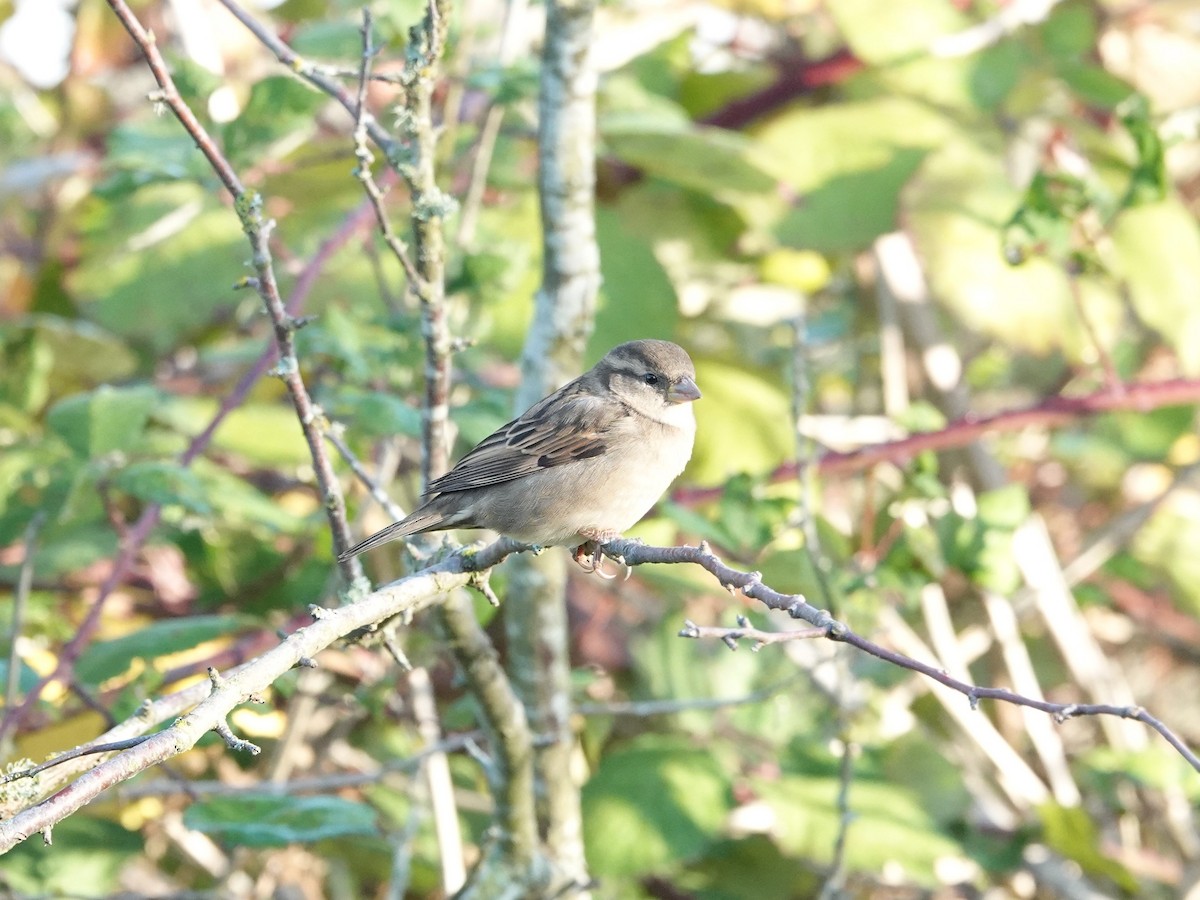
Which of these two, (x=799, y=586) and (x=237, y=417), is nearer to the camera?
(x=799, y=586)

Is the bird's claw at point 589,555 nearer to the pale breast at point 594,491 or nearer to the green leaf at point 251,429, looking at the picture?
the pale breast at point 594,491

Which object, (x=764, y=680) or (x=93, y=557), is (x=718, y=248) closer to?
(x=764, y=680)

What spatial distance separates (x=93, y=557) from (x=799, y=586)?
6.11 ft

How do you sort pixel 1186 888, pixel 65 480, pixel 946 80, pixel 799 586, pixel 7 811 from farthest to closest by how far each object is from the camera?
pixel 946 80 → pixel 1186 888 → pixel 799 586 → pixel 65 480 → pixel 7 811

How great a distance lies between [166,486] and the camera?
282cm

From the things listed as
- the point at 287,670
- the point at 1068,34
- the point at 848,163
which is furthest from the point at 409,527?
the point at 1068,34

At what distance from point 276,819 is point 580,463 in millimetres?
1031

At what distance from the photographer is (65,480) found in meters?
3.09

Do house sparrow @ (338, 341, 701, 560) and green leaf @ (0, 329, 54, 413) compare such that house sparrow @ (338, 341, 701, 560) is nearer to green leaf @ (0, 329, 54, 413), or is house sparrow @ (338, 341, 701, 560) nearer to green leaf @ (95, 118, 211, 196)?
green leaf @ (95, 118, 211, 196)

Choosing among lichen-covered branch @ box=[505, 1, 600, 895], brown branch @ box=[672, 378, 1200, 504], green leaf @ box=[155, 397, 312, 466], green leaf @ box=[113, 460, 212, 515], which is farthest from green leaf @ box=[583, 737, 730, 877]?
green leaf @ box=[113, 460, 212, 515]

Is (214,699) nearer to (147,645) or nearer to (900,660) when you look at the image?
(900,660)

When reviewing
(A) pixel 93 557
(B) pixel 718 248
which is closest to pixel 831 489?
(B) pixel 718 248

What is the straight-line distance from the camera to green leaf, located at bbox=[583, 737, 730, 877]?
3.47 meters

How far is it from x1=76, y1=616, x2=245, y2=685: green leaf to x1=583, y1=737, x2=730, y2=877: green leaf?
1101 mm
